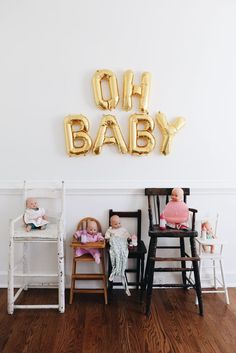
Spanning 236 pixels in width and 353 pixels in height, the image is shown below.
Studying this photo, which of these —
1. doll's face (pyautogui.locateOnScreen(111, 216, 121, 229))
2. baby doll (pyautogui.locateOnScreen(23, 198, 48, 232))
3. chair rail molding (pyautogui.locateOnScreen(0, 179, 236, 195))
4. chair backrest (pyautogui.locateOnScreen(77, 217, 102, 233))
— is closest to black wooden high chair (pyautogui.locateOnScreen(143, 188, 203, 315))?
chair rail molding (pyautogui.locateOnScreen(0, 179, 236, 195))

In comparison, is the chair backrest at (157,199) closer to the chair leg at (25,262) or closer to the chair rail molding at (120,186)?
the chair rail molding at (120,186)

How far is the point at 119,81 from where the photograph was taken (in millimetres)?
2654

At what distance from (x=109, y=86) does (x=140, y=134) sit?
19.5 inches

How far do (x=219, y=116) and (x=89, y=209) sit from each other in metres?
1.44

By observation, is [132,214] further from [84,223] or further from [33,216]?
[33,216]

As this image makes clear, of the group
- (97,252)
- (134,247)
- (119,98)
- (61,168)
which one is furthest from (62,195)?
(119,98)

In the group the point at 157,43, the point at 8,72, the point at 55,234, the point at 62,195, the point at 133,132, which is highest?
the point at 157,43

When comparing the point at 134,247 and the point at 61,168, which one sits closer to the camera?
the point at 134,247

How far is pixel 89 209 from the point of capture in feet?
8.91

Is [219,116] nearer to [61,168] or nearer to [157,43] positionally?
[157,43]

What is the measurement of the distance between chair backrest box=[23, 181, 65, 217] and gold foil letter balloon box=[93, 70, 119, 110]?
773 millimetres

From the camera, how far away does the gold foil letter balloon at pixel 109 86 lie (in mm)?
2588

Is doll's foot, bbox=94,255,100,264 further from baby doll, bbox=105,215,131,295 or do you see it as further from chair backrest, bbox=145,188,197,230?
chair backrest, bbox=145,188,197,230

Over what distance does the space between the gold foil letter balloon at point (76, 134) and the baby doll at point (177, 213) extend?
0.85m
